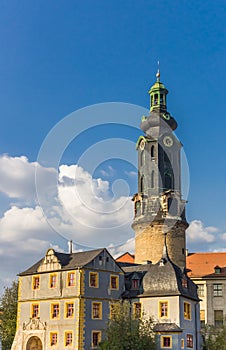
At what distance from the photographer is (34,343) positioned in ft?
181

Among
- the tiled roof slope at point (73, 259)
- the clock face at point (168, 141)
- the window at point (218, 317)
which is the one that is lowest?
the window at point (218, 317)

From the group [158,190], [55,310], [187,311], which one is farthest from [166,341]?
[158,190]

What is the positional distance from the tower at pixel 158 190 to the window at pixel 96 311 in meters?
16.6

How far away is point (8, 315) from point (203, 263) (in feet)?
93.3

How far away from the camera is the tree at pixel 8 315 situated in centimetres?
6191

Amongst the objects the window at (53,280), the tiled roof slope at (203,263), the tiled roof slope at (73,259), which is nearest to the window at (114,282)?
the tiled roof slope at (73,259)

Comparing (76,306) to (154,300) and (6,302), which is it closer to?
(154,300)

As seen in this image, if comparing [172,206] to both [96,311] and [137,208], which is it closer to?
[137,208]

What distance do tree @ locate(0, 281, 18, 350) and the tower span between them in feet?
53.1

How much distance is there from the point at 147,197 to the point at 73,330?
28.1 meters

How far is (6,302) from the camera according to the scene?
64.9 meters

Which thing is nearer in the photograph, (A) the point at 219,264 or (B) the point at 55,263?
(B) the point at 55,263

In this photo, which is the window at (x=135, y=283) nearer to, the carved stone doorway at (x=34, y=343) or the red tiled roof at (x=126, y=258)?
the carved stone doorway at (x=34, y=343)

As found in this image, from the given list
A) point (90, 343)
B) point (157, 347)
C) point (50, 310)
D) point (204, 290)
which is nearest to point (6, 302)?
point (50, 310)
